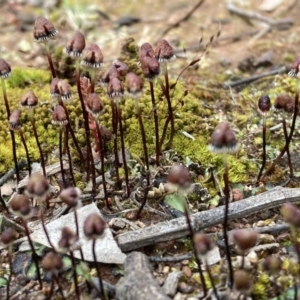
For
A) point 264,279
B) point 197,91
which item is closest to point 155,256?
point 264,279

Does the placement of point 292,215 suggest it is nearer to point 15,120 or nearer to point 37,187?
point 37,187

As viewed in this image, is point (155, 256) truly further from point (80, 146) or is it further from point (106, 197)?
point (80, 146)

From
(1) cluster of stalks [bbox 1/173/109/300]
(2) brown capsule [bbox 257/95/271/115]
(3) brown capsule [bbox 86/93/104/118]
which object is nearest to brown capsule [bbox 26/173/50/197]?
(1) cluster of stalks [bbox 1/173/109/300]

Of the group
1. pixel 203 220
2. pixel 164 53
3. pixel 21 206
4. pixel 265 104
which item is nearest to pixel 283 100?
pixel 265 104

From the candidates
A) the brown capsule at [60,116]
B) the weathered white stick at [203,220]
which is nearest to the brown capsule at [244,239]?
the weathered white stick at [203,220]

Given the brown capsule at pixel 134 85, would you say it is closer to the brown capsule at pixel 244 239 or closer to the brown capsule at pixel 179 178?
the brown capsule at pixel 179 178
